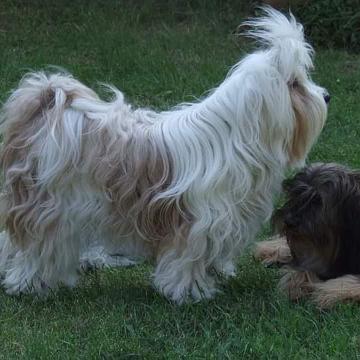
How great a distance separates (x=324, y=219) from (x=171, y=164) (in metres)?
0.83

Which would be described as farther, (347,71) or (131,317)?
(347,71)

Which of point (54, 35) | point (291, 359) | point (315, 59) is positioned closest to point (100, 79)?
point (54, 35)

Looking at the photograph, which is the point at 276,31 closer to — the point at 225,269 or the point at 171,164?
the point at 171,164

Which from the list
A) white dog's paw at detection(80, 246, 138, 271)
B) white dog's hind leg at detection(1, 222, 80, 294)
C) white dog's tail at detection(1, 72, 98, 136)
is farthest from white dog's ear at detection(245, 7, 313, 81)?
white dog's paw at detection(80, 246, 138, 271)

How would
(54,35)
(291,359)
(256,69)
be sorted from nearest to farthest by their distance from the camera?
(291,359), (256,69), (54,35)

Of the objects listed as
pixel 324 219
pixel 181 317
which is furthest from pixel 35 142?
pixel 324 219

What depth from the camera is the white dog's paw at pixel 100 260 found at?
19.5 feet

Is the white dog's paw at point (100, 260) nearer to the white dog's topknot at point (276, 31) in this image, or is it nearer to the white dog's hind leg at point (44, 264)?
the white dog's hind leg at point (44, 264)

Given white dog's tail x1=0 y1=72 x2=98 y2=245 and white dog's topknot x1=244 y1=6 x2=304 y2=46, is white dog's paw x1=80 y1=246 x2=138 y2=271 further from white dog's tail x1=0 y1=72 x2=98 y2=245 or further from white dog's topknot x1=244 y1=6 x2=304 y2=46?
white dog's topknot x1=244 y1=6 x2=304 y2=46

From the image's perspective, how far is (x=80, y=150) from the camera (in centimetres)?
514

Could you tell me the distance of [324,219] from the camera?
17.0ft

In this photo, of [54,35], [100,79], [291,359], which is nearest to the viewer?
[291,359]

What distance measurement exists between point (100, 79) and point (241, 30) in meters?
2.07

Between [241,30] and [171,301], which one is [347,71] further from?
[171,301]
